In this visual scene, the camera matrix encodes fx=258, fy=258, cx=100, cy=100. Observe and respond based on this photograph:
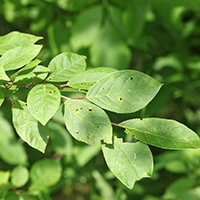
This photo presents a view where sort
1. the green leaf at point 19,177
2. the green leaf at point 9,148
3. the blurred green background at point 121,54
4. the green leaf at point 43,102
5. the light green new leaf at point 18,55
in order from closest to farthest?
the green leaf at point 43,102, the light green new leaf at point 18,55, the green leaf at point 19,177, the blurred green background at point 121,54, the green leaf at point 9,148

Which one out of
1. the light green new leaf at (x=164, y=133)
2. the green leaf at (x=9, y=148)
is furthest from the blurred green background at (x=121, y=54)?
the light green new leaf at (x=164, y=133)

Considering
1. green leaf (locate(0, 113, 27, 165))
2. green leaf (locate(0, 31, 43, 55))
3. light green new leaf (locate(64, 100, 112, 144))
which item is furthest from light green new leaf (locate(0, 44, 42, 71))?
green leaf (locate(0, 113, 27, 165))

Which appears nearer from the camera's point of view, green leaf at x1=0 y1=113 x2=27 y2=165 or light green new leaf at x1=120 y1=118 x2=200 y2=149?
light green new leaf at x1=120 y1=118 x2=200 y2=149

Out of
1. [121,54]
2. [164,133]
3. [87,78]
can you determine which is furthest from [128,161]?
[121,54]

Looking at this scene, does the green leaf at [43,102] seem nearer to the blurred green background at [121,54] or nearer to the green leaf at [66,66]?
the green leaf at [66,66]

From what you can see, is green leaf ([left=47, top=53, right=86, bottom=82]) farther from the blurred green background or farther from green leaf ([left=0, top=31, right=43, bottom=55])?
the blurred green background

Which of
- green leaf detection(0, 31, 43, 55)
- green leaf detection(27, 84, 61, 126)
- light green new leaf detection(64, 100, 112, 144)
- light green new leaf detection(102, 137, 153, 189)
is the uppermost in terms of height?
green leaf detection(0, 31, 43, 55)

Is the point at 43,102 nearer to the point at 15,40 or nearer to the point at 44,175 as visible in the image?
the point at 15,40
